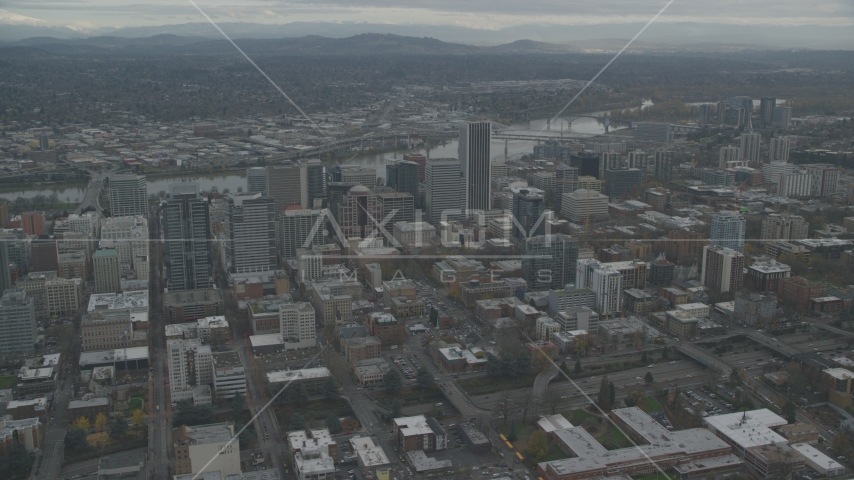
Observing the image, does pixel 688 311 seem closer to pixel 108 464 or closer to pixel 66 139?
pixel 108 464

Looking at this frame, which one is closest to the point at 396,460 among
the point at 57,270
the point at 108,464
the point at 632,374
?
the point at 108,464

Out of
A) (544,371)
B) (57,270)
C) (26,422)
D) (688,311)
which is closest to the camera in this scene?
(26,422)

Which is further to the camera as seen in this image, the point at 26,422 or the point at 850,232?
the point at 850,232

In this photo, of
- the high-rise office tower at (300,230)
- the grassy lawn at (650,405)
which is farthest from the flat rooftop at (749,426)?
the high-rise office tower at (300,230)

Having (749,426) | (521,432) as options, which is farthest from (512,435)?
(749,426)

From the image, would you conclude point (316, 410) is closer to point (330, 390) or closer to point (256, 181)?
point (330, 390)

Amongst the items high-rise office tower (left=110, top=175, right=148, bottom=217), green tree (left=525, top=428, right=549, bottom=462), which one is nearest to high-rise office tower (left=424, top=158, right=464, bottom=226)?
high-rise office tower (left=110, top=175, right=148, bottom=217)
